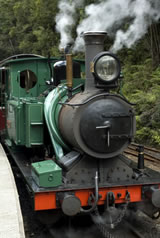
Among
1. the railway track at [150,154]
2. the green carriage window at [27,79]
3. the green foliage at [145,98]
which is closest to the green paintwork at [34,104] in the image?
the green carriage window at [27,79]

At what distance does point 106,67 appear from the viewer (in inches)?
173

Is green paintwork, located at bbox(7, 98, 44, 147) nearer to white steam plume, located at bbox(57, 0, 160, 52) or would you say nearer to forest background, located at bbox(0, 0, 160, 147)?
forest background, located at bbox(0, 0, 160, 147)

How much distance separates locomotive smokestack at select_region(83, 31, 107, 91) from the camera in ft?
14.8

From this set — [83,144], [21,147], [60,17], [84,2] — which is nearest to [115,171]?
[83,144]

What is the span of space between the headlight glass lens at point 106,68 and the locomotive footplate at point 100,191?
48.1 inches

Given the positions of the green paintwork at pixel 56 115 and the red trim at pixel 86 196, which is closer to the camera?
the red trim at pixel 86 196

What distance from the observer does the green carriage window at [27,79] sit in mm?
6498

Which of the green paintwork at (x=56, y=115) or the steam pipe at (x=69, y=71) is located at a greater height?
the steam pipe at (x=69, y=71)

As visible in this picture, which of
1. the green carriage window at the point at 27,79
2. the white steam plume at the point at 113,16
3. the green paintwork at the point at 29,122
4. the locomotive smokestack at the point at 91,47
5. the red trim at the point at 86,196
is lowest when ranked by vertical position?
the red trim at the point at 86,196

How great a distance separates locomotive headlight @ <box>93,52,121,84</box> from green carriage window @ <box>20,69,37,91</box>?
7.91 ft

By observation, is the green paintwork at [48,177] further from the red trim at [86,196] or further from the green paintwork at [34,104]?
the green paintwork at [34,104]

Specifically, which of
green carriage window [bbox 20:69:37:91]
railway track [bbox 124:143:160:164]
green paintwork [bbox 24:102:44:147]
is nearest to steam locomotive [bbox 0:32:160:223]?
green paintwork [bbox 24:102:44:147]

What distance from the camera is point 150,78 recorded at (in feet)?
47.7

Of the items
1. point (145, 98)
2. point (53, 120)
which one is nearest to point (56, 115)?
point (53, 120)
